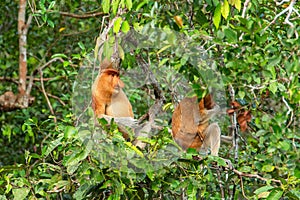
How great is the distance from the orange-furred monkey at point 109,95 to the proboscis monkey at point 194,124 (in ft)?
0.58

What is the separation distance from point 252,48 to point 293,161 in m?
0.37

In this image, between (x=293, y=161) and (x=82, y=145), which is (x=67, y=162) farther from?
(x=293, y=161)

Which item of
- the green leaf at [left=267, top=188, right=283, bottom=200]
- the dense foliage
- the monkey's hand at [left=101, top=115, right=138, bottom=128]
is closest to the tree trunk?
the dense foliage

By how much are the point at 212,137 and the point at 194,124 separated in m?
0.14

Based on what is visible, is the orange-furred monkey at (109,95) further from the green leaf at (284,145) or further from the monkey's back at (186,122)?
the green leaf at (284,145)

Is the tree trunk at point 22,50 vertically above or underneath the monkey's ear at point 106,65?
underneath

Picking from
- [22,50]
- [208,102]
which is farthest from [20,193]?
[22,50]

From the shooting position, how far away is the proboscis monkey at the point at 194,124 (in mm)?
1698

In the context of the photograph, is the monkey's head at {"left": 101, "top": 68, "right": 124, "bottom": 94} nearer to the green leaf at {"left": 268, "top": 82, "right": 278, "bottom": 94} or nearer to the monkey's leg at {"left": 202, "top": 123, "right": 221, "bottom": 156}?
the monkey's leg at {"left": 202, "top": 123, "right": 221, "bottom": 156}

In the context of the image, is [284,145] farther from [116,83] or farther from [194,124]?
[116,83]

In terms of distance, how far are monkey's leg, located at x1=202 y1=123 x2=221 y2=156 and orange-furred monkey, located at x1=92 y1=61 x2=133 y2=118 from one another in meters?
0.25

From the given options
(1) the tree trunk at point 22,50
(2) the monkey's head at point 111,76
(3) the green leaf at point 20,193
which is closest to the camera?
(2) the monkey's head at point 111,76

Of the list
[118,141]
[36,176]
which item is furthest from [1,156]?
[118,141]

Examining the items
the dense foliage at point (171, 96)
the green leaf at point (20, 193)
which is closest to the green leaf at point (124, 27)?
the dense foliage at point (171, 96)
